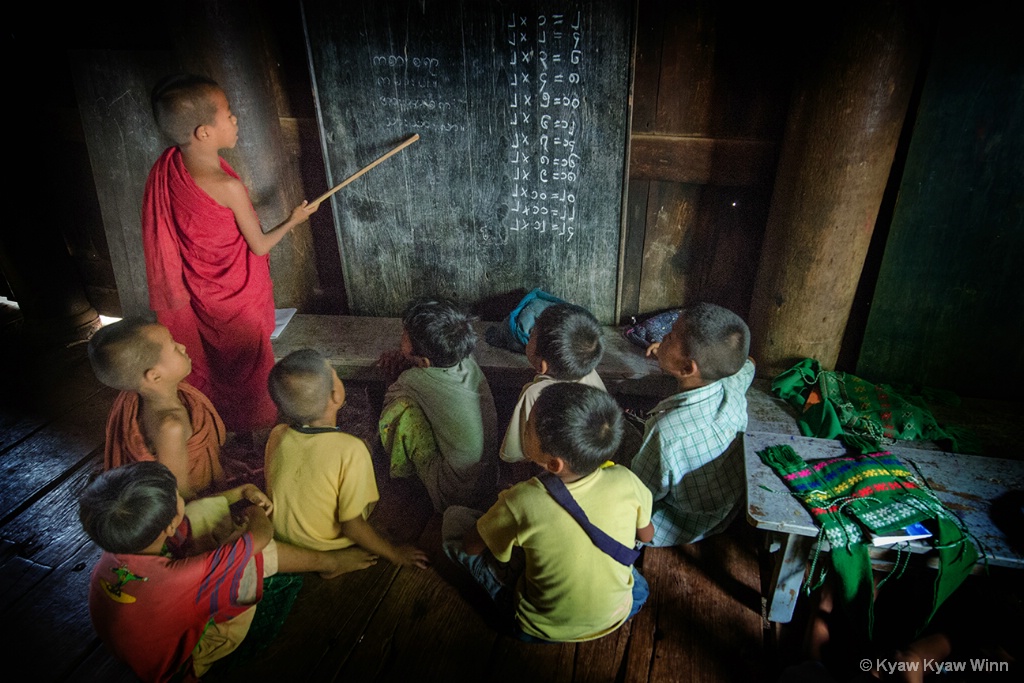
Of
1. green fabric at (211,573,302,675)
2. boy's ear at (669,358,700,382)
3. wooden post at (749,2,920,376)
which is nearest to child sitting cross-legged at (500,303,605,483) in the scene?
boy's ear at (669,358,700,382)

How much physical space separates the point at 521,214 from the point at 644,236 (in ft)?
2.52

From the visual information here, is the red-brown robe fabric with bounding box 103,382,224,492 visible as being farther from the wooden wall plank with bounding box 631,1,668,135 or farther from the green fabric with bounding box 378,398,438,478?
the wooden wall plank with bounding box 631,1,668,135

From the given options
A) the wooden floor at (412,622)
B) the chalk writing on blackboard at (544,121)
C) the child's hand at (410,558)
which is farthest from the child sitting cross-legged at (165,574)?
the chalk writing on blackboard at (544,121)

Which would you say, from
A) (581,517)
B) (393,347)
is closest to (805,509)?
(581,517)

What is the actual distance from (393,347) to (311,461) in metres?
1.52

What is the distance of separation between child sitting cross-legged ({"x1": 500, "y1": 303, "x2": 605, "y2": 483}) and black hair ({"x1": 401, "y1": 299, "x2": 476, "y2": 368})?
0.32 m

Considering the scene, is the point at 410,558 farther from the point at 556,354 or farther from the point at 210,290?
the point at 210,290

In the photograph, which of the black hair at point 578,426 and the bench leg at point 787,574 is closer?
the black hair at point 578,426

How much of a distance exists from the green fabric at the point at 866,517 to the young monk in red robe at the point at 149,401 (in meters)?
2.46

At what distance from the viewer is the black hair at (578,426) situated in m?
1.90

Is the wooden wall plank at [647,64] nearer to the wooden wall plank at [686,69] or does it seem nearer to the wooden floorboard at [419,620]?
the wooden wall plank at [686,69]

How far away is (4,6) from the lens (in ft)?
12.7

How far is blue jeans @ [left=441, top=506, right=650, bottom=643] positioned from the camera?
2.26 meters

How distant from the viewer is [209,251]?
3059mm
